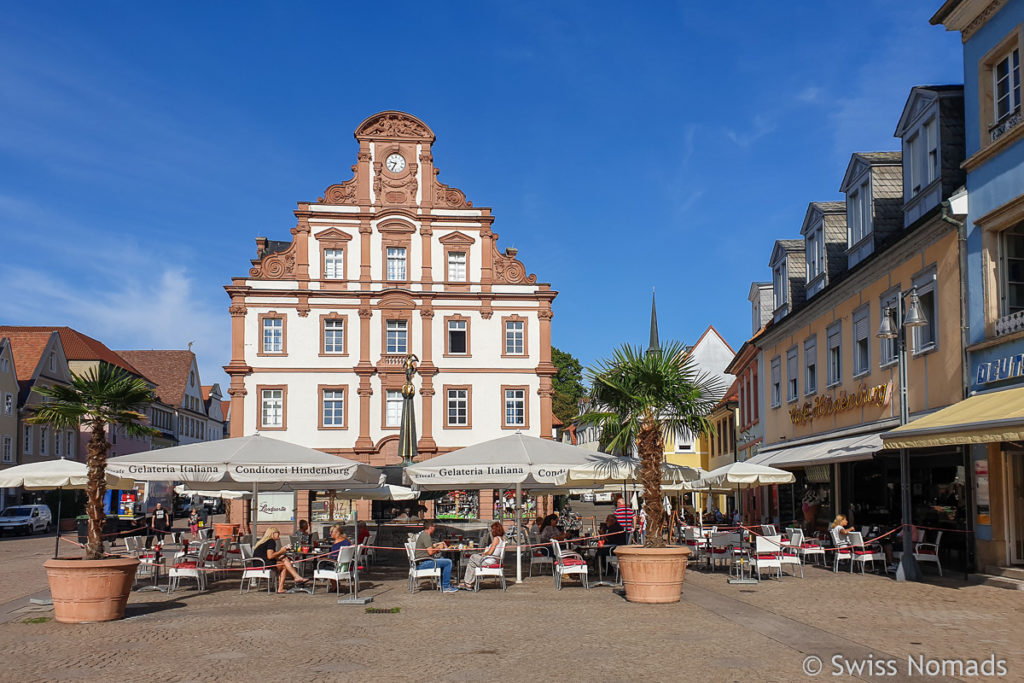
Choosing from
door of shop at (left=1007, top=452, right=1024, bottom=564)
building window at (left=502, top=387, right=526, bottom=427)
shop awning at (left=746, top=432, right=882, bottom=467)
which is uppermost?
building window at (left=502, top=387, right=526, bottom=427)

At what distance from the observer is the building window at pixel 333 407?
146 ft

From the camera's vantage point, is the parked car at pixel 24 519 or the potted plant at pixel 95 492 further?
the parked car at pixel 24 519

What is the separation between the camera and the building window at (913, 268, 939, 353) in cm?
1977

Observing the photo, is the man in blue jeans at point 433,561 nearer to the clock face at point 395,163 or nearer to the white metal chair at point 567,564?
the white metal chair at point 567,564

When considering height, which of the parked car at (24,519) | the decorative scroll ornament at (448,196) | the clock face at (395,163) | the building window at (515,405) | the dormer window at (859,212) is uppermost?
the clock face at (395,163)

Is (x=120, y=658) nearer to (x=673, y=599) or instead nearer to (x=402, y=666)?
(x=402, y=666)

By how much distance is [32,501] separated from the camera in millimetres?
53312

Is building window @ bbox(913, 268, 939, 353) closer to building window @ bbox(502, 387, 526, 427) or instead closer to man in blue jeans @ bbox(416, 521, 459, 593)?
man in blue jeans @ bbox(416, 521, 459, 593)

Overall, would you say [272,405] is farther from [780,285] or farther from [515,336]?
[780,285]

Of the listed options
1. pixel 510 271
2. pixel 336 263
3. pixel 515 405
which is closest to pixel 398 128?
pixel 336 263

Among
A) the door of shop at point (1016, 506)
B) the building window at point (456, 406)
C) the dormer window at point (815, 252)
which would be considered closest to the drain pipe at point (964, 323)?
the door of shop at point (1016, 506)

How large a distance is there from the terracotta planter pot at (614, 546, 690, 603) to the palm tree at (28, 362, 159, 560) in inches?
299

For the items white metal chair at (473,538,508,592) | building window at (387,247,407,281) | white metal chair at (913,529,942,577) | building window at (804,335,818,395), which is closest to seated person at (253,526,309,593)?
white metal chair at (473,538,508,592)

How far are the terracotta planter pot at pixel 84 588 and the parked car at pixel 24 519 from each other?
32.9 m
